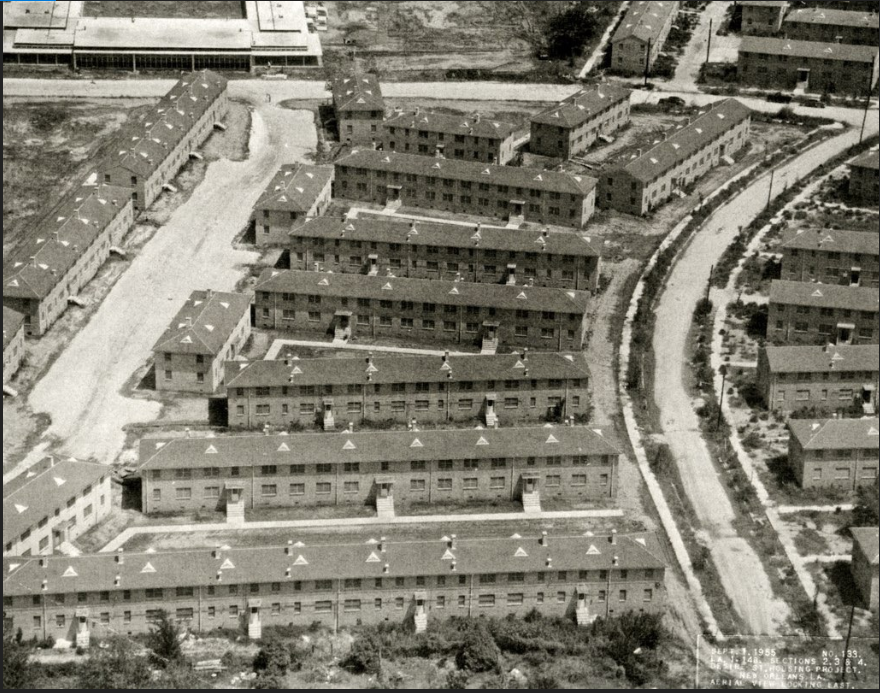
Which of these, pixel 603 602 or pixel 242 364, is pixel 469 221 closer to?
pixel 242 364

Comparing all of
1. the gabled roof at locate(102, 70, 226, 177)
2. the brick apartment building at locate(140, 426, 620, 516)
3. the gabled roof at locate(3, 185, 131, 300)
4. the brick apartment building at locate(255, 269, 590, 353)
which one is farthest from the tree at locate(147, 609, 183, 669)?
the gabled roof at locate(102, 70, 226, 177)

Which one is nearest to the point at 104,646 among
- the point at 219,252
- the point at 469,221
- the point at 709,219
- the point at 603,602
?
the point at 603,602

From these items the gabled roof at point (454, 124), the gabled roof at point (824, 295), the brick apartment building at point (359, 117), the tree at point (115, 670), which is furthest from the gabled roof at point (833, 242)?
the tree at point (115, 670)

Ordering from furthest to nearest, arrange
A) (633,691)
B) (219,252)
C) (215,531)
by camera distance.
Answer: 1. (219,252)
2. (215,531)
3. (633,691)

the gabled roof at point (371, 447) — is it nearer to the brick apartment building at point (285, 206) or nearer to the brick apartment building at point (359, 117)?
the brick apartment building at point (285, 206)

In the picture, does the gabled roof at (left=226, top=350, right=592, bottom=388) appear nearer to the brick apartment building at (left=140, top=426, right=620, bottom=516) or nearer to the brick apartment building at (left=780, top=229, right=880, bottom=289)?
the brick apartment building at (left=140, top=426, right=620, bottom=516)

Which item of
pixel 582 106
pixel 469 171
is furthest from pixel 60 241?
pixel 582 106

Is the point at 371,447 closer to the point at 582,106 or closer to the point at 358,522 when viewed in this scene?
the point at 358,522
